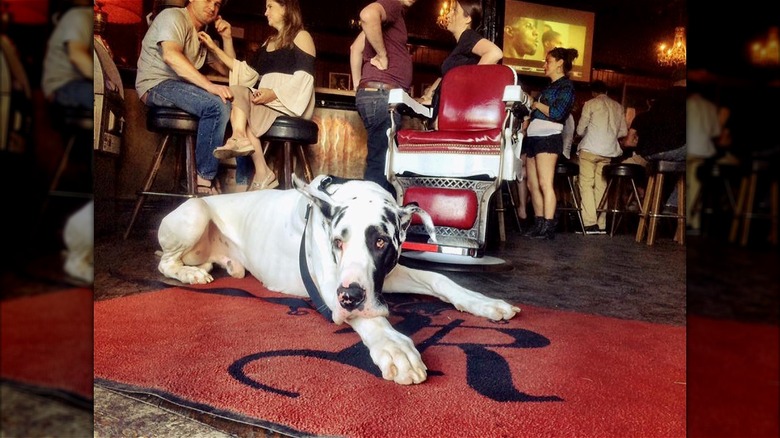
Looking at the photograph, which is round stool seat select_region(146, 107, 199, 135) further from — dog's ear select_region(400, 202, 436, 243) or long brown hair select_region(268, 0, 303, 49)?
dog's ear select_region(400, 202, 436, 243)

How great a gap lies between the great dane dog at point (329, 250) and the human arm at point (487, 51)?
502 millimetres

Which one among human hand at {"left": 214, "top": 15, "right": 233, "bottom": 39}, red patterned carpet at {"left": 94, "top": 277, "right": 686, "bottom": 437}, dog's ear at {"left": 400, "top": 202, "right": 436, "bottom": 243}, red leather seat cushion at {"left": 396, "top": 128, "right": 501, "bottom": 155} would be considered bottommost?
red patterned carpet at {"left": 94, "top": 277, "right": 686, "bottom": 437}

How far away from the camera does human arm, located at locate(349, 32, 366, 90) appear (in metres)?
1.51

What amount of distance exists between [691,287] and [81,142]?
4.27 ft

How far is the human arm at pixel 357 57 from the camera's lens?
1.51 metres

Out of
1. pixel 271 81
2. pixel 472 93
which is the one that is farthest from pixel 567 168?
pixel 271 81

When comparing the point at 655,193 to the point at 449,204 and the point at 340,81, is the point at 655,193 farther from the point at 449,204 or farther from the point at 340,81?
the point at 340,81

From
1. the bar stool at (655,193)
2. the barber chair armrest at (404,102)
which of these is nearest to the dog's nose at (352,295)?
the barber chair armrest at (404,102)

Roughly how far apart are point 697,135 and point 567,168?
1.87 feet

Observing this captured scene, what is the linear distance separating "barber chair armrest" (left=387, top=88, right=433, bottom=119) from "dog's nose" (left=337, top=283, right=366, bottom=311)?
0.59 m

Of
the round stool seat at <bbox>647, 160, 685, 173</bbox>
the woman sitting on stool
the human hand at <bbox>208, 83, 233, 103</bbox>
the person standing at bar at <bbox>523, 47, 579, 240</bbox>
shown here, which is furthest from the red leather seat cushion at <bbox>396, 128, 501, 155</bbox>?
the human hand at <bbox>208, 83, 233, 103</bbox>

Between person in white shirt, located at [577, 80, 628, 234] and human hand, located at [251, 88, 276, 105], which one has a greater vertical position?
human hand, located at [251, 88, 276, 105]

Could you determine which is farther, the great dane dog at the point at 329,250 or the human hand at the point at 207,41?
the human hand at the point at 207,41

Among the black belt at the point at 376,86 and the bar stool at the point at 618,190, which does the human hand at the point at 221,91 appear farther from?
the bar stool at the point at 618,190
